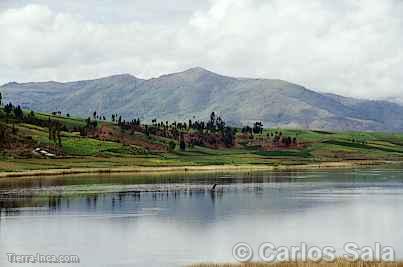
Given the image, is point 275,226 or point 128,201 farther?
point 128,201

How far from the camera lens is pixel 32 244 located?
63938 mm

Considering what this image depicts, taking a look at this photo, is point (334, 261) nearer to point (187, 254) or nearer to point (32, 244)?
point (187, 254)

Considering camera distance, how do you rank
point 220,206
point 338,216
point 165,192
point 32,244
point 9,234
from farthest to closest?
1. point 165,192
2. point 220,206
3. point 338,216
4. point 9,234
5. point 32,244

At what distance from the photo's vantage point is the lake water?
6178cm

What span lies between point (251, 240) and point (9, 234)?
22.8m

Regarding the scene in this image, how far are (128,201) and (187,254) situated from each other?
46.1 meters

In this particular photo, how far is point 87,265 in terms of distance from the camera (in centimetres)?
5381

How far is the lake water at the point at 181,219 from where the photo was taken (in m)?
61.8

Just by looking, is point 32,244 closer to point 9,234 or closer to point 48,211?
point 9,234

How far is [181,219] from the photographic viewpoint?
3260 inches

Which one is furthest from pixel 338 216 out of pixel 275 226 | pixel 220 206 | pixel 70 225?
pixel 70 225

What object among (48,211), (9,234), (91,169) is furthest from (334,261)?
(91,169)

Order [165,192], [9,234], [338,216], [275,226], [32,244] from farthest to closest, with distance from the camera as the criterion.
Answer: [165,192] < [338,216] < [275,226] < [9,234] < [32,244]

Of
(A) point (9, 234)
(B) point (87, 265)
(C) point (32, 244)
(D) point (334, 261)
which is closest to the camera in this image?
(D) point (334, 261)
